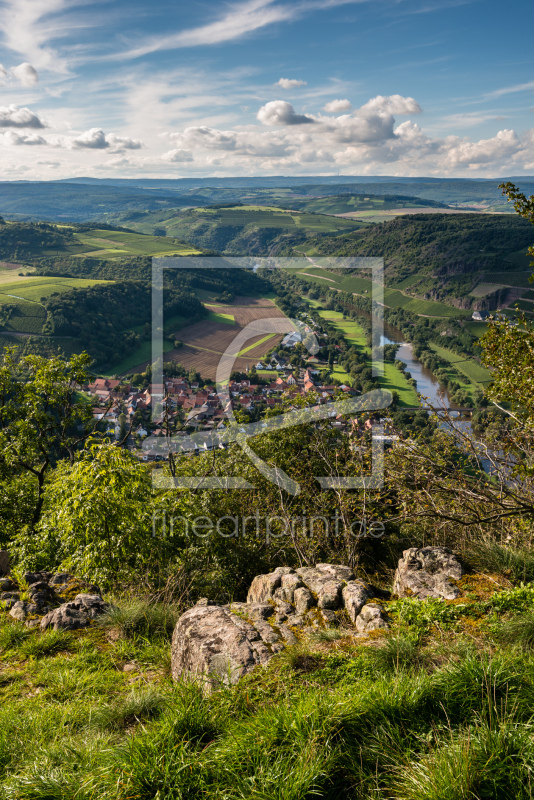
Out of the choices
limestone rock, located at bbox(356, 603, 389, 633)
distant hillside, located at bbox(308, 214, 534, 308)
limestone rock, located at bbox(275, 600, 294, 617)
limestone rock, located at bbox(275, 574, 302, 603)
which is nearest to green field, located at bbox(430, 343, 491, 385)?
distant hillside, located at bbox(308, 214, 534, 308)

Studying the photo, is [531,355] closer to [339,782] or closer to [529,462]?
[529,462]

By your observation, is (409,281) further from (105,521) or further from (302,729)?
(302,729)

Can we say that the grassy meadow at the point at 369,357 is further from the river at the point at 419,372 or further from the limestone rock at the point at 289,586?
the limestone rock at the point at 289,586

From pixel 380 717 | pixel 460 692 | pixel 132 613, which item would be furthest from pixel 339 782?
pixel 132 613

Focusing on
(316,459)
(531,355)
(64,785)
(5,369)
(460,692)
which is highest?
(531,355)

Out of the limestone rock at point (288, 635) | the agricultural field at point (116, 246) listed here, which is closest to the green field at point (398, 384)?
the limestone rock at point (288, 635)

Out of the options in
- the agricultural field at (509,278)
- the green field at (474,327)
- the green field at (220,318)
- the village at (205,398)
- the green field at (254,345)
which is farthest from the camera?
the agricultural field at (509,278)
